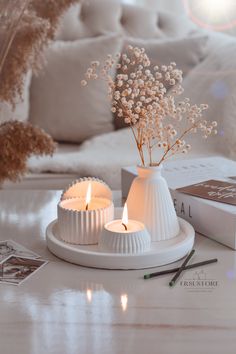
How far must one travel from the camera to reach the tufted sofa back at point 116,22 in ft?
7.61

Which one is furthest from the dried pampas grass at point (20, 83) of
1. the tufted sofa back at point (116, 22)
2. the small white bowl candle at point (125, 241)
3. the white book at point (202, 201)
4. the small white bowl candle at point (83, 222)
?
the tufted sofa back at point (116, 22)

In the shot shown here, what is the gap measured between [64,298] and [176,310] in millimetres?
165

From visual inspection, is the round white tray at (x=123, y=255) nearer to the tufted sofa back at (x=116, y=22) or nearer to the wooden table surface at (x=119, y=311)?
the wooden table surface at (x=119, y=311)

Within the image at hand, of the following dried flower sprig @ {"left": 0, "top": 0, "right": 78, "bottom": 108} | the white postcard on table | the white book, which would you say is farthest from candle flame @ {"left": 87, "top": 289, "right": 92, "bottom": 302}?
dried flower sprig @ {"left": 0, "top": 0, "right": 78, "bottom": 108}

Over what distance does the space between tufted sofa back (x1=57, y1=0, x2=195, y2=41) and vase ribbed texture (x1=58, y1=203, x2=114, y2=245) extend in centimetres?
157

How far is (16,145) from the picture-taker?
1367mm

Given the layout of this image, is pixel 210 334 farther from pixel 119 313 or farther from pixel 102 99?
pixel 102 99

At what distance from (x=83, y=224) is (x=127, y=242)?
0.09 meters

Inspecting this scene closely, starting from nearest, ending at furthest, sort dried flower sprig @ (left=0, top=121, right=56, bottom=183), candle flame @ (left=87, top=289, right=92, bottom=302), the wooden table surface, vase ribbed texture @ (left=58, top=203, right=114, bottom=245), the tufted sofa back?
the wooden table surface < candle flame @ (left=87, top=289, right=92, bottom=302) < vase ribbed texture @ (left=58, top=203, right=114, bottom=245) < dried flower sprig @ (left=0, top=121, right=56, bottom=183) < the tufted sofa back

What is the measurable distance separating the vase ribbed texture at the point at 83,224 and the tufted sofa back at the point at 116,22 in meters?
1.57

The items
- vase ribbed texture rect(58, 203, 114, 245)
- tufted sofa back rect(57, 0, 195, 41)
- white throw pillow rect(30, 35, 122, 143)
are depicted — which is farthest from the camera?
tufted sofa back rect(57, 0, 195, 41)

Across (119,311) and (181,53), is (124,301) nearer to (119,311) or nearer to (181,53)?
(119,311)

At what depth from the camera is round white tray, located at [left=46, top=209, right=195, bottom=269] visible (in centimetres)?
84

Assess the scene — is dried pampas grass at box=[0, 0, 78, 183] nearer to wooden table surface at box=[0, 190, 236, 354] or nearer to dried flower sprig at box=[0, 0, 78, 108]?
dried flower sprig at box=[0, 0, 78, 108]
